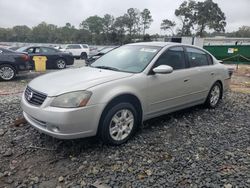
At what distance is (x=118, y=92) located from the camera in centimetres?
378

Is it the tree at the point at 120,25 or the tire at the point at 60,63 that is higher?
the tree at the point at 120,25

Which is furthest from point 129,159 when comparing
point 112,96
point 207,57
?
point 207,57

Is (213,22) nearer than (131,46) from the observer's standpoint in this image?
No

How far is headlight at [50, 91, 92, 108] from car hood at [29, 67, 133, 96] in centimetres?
7

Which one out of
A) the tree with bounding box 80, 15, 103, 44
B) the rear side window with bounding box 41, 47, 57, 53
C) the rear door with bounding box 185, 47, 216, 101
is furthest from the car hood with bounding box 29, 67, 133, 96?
the tree with bounding box 80, 15, 103, 44

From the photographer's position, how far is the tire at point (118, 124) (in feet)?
12.1

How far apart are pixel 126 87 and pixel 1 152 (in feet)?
6.61

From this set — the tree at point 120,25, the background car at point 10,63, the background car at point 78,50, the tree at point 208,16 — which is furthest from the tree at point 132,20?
the background car at point 10,63

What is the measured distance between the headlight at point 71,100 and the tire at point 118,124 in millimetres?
423

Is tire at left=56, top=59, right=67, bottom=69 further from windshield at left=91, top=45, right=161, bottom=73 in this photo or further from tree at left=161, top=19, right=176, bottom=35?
tree at left=161, top=19, right=176, bottom=35

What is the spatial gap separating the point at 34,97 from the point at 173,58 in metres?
2.58

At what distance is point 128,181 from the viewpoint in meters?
3.11

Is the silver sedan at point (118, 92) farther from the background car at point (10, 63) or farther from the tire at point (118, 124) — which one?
the background car at point (10, 63)

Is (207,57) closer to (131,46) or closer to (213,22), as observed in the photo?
(131,46)
